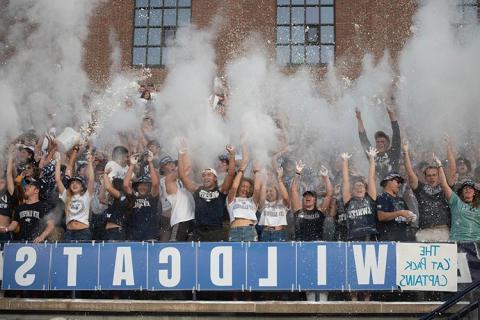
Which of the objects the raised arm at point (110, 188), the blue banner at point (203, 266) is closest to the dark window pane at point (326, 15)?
the raised arm at point (110, 188)

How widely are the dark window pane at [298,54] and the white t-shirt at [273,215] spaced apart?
19.0ft

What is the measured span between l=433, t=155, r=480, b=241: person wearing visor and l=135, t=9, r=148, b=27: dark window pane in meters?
8.09

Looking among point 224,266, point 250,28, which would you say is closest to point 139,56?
point 250,28

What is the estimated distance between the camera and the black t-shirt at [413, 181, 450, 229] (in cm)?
896

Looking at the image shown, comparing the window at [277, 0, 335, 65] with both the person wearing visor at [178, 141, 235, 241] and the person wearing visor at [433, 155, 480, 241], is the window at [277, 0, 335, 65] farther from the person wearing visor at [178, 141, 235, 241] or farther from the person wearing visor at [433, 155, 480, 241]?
the person wearing visor at [433, 155, 480, 241]

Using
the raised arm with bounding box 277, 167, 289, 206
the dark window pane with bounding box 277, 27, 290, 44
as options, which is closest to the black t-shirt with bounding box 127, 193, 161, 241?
the raised arm with bounding box 277, 167, 289, 206

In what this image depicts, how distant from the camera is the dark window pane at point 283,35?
14469mm

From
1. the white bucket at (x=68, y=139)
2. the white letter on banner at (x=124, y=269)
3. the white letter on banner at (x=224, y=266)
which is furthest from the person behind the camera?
the white bucket at (x=68, y=139)

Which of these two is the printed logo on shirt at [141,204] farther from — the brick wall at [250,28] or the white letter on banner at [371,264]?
the brick wall at [250,28]

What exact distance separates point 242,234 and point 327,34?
6.96 metres

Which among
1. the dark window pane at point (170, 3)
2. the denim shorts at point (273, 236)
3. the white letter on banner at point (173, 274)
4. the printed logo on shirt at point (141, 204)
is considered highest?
the dark window pane at point (170, 3)

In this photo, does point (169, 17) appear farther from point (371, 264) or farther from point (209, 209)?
point (371, 264)

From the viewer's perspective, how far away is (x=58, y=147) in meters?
10.9

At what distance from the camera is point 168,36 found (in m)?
14.7
